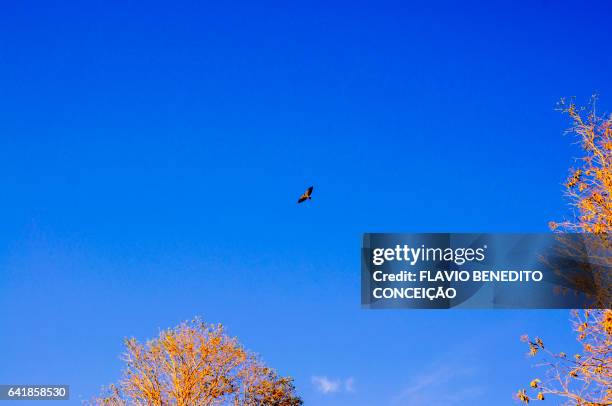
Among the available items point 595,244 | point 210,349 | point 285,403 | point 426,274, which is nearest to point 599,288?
point 595,244

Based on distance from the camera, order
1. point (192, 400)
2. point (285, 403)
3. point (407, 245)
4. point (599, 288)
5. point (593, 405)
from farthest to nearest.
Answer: point (285, 403) < point (192, 400) < point (407, 245) < point (599, 288) < point (593, 405)

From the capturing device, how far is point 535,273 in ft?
84.0

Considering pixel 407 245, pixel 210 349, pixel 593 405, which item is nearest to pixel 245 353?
pixel 210 349

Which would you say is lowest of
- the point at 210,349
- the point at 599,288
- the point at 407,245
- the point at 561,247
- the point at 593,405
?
the point at 593,405

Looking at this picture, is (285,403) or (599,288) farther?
(285,403)

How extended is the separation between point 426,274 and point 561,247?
15.3 ft

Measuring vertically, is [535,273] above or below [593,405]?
above

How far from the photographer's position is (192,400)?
1812 inches

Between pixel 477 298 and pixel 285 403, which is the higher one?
pixel 285 403

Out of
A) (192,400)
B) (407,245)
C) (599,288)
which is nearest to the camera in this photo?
(599,288)

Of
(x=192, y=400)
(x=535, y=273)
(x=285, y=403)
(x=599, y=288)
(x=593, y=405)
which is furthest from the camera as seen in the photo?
(x=285, y=403)

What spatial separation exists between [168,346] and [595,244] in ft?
99.0

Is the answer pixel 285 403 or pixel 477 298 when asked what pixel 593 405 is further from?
pixel 285 403

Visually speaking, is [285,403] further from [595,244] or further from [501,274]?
[595,244]
